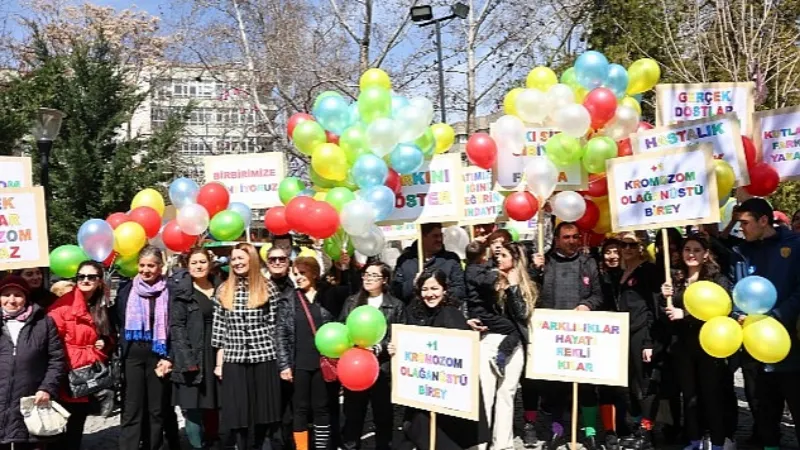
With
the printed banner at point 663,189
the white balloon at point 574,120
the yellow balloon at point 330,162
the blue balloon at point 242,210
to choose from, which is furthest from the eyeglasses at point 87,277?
the printed banner at point 663,189

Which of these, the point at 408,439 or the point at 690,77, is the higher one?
the point at 690,77

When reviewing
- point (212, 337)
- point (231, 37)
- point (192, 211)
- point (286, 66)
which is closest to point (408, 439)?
point (212, 337)

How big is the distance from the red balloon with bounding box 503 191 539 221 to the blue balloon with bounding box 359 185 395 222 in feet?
3.60

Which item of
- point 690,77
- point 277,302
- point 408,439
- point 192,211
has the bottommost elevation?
point 408,439

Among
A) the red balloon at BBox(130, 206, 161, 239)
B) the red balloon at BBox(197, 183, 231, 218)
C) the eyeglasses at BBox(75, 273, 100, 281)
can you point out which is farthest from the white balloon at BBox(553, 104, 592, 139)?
the eyeglasses at BBox(75, 273, 100, 281)

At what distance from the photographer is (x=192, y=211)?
6332 millimetres

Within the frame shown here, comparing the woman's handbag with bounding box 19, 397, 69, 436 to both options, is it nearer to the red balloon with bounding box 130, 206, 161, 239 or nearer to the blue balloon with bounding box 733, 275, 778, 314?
the red balloon with bounding box 130, 206, 161, 239

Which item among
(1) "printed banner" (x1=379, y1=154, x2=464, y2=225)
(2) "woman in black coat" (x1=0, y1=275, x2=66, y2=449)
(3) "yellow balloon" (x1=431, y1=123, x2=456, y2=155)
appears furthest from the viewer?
(3) "yellow balloon" (x1=431, y1=123, x2=456, y2=155)

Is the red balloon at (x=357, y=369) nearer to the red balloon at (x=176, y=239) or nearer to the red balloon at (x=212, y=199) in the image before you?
the red balloon at (x=176, y=239)

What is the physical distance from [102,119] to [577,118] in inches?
598

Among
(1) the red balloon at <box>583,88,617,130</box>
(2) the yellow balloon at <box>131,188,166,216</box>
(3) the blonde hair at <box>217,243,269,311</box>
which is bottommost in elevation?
(3) the blonde hair at <box>217,243,269,311</box>

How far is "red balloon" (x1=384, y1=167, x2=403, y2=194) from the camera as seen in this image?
616 cm

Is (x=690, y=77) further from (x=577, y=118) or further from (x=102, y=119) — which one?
(x=102, y=119)

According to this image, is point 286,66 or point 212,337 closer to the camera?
point 212,337
